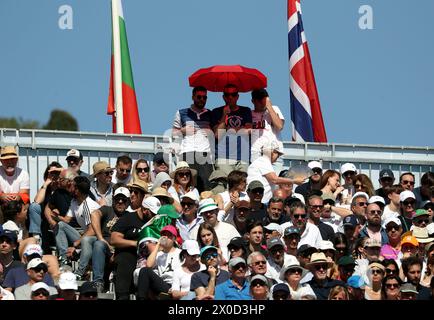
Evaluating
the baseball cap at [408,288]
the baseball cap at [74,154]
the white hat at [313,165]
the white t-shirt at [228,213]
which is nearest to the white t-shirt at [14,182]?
the baseball cap at [74,154]

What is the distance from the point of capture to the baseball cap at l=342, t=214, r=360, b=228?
2578cm

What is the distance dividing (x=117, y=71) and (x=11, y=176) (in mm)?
7332

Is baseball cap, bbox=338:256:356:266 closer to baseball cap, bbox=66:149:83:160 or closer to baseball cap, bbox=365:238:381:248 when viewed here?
baseball cap, bbox=365:238:381:248

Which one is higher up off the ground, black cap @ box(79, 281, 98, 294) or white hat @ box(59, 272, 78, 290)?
white hat @ box(59, 272, 78, 290)

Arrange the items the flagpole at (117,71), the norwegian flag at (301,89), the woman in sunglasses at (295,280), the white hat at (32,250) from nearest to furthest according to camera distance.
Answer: the woman in sunglasses at (295,280) → the white hat at (32,250) → the flagpole at (117,71) → the norwegian flag at (301,89)

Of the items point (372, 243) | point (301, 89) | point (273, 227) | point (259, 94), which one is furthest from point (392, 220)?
point (301, 89)

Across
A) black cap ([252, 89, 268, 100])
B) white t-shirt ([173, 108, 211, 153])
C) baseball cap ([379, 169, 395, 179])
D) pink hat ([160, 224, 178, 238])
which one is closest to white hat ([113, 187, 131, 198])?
pink hat ([160, 224, 178, 238])

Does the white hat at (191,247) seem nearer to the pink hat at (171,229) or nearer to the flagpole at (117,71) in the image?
the pink hat at (171,229)

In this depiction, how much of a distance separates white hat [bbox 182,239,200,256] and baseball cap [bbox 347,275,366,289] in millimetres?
1969

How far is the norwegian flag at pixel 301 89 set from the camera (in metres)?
33.0

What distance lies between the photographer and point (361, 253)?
25.0 meters

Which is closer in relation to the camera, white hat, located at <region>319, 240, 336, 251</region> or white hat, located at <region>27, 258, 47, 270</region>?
white hat, located at <region>27, 258, 47, 270</region>

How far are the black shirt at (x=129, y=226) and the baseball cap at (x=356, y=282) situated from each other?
9.38 ft
